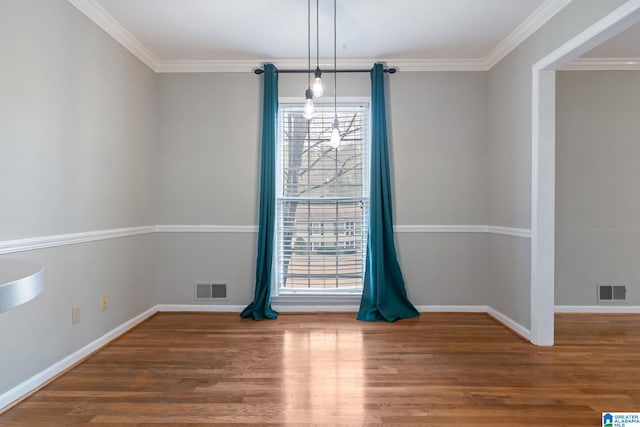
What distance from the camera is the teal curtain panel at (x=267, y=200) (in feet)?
12.7

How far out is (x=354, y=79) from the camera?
13.1 ft

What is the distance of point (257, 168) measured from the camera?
4012mm

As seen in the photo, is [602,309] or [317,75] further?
[602,309]

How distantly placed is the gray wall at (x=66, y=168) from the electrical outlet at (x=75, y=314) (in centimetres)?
3

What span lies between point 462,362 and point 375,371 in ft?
2.27

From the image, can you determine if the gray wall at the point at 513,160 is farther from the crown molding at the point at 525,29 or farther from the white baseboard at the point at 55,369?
the white baseboard at the point at 55,369

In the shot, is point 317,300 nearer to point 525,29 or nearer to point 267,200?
point 267,200

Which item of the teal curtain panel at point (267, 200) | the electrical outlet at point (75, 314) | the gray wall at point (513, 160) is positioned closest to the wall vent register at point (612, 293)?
the gray wall at point (513, 160)

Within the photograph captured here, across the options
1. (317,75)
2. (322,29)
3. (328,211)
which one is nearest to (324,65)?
(322,29)

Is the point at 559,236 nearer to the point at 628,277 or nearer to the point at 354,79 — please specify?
the point at 628,277

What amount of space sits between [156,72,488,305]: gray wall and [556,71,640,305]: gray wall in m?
0.86

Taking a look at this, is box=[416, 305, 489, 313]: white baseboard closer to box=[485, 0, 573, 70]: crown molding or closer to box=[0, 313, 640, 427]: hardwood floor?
box=[0, 313, 640, 427]: hardwood floor

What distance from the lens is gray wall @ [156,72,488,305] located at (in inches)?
157

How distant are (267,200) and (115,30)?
2003mm
